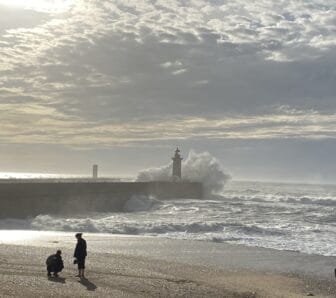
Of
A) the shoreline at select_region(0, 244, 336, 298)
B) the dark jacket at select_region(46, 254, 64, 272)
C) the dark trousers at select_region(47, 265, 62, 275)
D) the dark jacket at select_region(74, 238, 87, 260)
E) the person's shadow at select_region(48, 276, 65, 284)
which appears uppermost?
the dark jacket at select_region(74, 238, 87, 260)

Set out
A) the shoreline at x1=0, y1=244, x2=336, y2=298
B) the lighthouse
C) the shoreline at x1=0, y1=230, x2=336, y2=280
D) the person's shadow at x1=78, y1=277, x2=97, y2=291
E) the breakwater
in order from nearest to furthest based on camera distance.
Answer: the shoreline at x1=0, y1=244, x2=336, y2=298 → the person's shadow at x1=78, y1=277, x2=97, y2=291 → the shoreline at x1=0, y1=230, x2=336, y2=280 → the breakwater → the lighthouse

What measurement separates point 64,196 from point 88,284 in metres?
25.0

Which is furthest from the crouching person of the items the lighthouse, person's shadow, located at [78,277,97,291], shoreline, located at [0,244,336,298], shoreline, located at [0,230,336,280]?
the lighthouse

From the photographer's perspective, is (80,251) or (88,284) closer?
(88,284)

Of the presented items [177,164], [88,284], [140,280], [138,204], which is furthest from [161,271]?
[177,164]

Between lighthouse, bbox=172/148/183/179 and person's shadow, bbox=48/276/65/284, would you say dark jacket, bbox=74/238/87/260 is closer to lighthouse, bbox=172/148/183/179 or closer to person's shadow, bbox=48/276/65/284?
person's shadow, bbox=48/276/65/284

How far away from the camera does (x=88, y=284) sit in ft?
38.2

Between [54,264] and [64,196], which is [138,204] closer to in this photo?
[64,196]

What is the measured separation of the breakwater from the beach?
11.0 m

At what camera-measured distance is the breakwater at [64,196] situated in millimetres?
31219

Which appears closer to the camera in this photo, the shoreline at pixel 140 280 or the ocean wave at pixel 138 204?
the shoreline at pixel 140 280

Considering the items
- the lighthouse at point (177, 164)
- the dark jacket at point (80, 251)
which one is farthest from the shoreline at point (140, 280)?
the lighthouse at point (177, 164)

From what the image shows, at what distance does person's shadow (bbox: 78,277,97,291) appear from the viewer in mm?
11204

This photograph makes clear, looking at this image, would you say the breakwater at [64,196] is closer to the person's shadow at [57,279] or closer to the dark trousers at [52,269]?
the dark trousers at [52,269]
